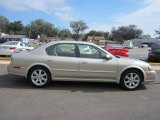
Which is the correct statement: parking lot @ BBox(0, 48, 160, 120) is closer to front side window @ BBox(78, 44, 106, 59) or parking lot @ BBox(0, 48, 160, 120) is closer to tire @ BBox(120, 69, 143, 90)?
tire @ BBox(120, 69, 143, 90)

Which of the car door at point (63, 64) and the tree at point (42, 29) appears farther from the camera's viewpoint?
the tree at point (42, 29)

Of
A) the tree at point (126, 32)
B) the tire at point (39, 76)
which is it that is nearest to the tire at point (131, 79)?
the tire at point (39, 76)

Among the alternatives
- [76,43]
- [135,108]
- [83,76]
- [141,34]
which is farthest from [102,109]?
[141,34]

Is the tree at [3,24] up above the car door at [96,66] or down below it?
above

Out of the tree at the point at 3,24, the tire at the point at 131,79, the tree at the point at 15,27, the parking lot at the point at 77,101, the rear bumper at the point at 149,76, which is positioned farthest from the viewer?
the tree at the point at 15,27

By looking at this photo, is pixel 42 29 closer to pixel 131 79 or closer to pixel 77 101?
pixel 131 79

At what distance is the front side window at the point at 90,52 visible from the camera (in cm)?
862

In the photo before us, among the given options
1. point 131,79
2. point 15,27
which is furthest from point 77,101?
point 15,27

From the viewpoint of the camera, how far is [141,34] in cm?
15762

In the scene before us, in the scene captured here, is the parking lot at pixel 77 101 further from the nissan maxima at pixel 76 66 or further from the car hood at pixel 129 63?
the car hood at pixel 129 63

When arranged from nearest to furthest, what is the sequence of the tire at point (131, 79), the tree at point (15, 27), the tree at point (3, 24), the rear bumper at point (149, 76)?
the tire at point (131, 79)
the rear bumper at point (149, 76)
the tree at point (3, 24)
the tree at point (15, 27)

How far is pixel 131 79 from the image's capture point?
28.4ft

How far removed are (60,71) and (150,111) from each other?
3.21 metres

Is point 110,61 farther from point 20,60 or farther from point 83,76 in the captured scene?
point 20,60
